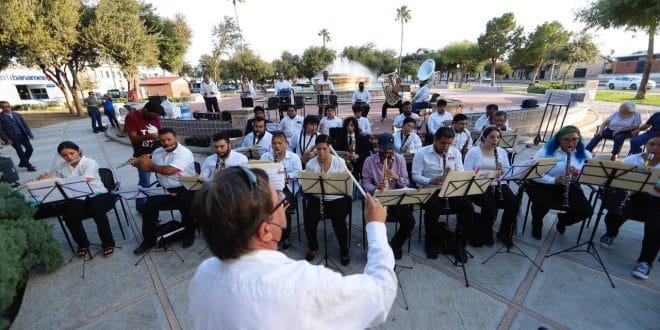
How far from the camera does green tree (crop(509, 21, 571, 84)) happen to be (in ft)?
124

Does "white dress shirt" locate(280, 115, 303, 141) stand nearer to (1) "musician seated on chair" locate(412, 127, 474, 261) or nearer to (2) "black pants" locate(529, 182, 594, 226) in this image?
(1) "musician seated on chair" locate(412, 127, 474, 261)

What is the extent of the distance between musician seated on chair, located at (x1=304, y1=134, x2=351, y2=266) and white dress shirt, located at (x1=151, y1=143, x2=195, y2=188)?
6.46ft

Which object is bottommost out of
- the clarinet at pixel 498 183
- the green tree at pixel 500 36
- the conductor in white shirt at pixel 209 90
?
the clarinet at pixel 498 183

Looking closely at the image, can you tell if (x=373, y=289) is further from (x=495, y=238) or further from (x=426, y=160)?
(x=495, y=238)

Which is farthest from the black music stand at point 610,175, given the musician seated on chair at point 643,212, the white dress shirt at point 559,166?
the white dress shirt at point 559,166

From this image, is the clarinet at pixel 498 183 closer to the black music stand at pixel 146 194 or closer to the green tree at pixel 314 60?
the black music stand at pixel 146 194

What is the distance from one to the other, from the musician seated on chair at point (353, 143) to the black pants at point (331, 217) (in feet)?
6.53

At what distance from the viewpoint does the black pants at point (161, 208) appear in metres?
4.25

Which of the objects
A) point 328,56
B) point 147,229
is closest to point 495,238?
point 147,229

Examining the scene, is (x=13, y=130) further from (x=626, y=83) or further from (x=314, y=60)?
(x=626, y=83)

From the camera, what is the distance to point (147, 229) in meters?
4.27

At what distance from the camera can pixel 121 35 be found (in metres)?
16.5

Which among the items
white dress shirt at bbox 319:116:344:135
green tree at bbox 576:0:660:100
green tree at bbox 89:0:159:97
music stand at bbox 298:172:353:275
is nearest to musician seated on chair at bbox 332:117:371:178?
white dress shirt at bbox 319:116:344:135

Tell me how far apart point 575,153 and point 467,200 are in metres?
1.95
